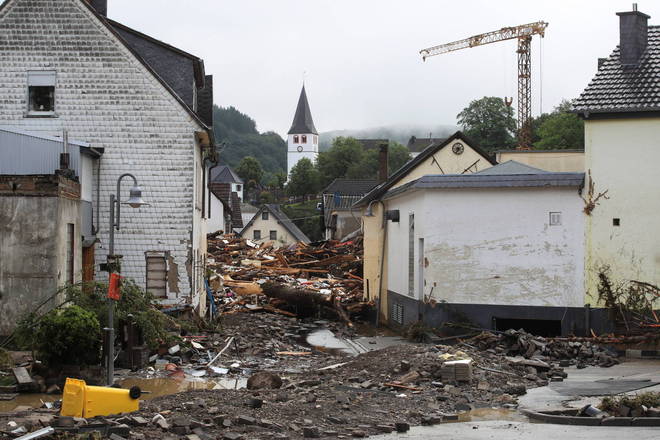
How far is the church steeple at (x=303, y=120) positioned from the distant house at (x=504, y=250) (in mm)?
167829

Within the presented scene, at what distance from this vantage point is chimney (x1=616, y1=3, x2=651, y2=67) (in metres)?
22.9

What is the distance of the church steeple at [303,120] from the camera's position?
191625 millimetres

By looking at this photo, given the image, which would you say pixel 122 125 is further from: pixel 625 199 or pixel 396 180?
pixel 625 199

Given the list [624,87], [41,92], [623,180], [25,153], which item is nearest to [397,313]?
[623,180]

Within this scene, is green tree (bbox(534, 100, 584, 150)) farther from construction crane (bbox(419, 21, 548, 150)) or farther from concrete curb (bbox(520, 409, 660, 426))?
concrete curb (bbox(520, 409, 660, 426))

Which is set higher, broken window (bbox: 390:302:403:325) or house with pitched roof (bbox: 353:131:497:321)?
house with pitched roof (bbox: 353:131:497:321)

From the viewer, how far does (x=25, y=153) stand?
912 inches

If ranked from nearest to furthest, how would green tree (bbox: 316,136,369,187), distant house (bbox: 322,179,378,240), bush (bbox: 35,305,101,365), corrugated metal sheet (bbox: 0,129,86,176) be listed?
bush (bbox: 35,305,101,365) < corrugated metal sheet (bbox: 0,129,86,176) < distant house (bbox: 322,179,378,240) < green tree (bbox: 316,136,369,187)

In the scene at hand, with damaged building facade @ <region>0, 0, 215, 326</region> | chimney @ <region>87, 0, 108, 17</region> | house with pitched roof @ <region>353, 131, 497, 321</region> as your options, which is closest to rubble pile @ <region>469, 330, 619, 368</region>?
damaged building facade @ <region>0, 0, 215, 326</region>

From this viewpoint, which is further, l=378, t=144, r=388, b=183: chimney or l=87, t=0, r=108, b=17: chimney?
l=378, t=144, r=388, b=183: chimney

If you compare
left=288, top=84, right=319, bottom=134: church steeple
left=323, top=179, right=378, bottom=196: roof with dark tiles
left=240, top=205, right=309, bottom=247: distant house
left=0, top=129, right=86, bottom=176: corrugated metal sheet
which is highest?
left=288, top=84, right=319, bottom=134: church steeple

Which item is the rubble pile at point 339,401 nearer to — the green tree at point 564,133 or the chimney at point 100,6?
the chimney at point 100,6

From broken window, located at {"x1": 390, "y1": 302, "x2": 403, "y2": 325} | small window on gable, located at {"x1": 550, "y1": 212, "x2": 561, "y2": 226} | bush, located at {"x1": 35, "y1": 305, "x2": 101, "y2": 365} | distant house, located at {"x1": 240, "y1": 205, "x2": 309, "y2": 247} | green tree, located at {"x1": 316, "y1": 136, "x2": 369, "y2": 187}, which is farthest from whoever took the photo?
green tree, located at {"x1": 316, "y1": 136, "x2": 369, "y2": 187}

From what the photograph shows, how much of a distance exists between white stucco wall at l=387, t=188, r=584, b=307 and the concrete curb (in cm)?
975
